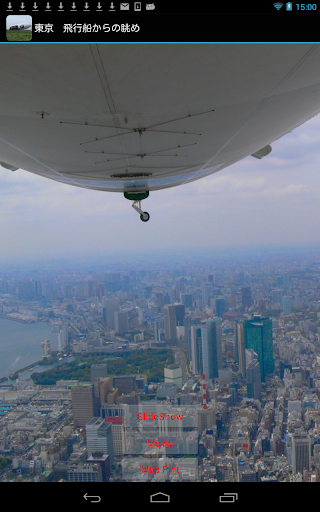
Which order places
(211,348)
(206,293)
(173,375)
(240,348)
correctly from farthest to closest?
(206,293), (211,348), (240,348), (173,375)

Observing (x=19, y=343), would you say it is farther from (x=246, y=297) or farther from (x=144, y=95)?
(x=144, y=95)

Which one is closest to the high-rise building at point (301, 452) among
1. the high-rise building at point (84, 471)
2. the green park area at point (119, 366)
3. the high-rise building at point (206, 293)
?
the high-rise building at point (84, 471)

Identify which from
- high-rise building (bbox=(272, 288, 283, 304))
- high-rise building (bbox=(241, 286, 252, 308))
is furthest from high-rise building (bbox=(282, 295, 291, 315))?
high-rise building (bbox=(241, 286, 252, 308))

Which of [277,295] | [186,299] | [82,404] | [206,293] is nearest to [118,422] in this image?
[82,404]

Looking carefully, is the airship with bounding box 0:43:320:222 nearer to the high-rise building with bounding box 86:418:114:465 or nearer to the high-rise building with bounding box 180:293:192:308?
the high-rise building with bounding box 86:418:114:465

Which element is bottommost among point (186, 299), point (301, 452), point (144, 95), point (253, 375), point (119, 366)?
point (301, 452)

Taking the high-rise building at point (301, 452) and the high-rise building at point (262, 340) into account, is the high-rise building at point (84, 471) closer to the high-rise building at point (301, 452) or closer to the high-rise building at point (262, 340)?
the high-rise building at point (301, 452)
